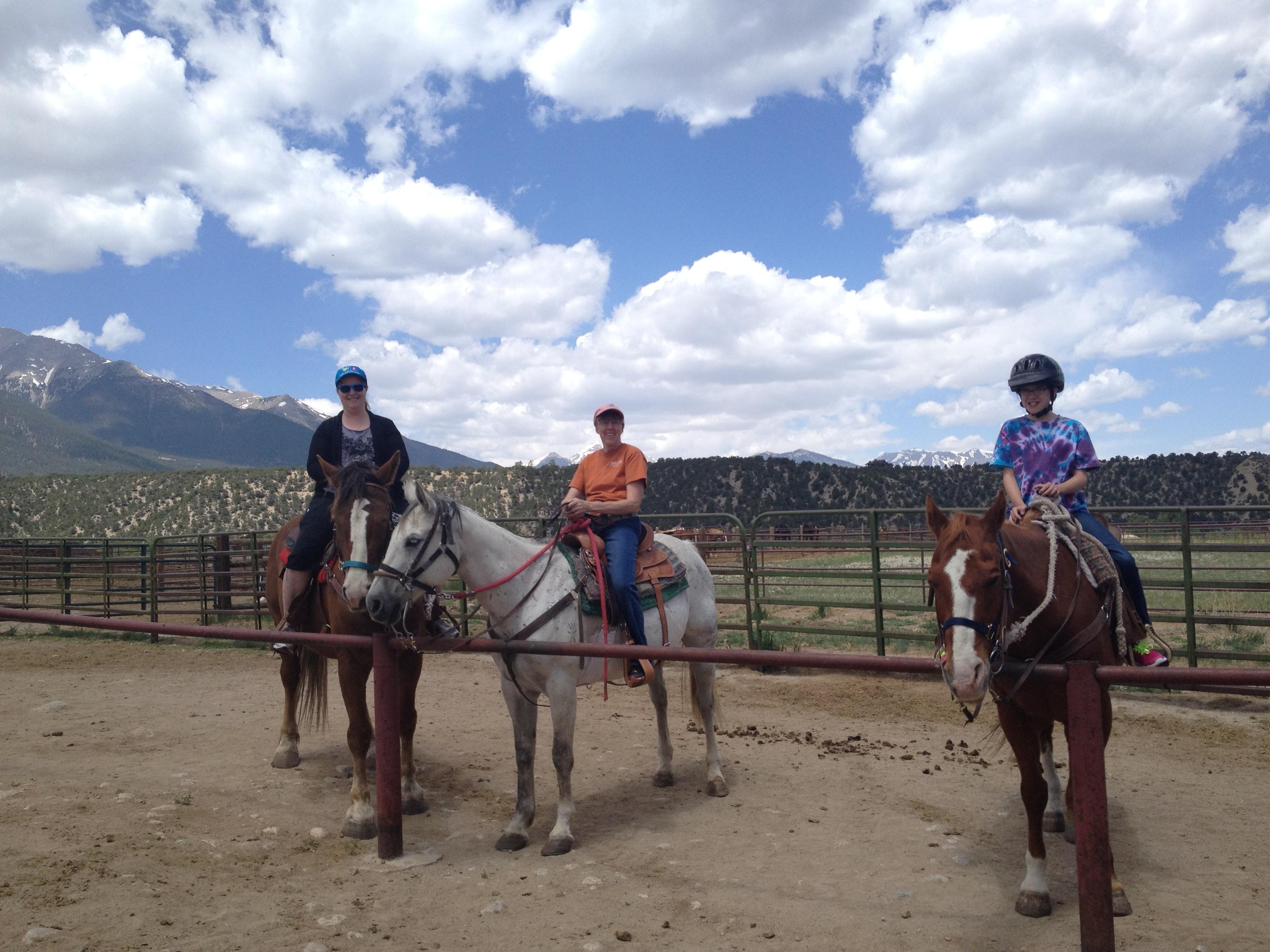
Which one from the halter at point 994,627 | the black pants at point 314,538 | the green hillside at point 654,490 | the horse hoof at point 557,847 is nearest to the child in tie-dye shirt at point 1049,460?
the halter at point 994,627

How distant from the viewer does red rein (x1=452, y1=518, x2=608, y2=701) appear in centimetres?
411

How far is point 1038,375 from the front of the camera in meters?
3.83

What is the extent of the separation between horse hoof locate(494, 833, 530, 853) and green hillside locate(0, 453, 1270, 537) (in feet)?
96.2

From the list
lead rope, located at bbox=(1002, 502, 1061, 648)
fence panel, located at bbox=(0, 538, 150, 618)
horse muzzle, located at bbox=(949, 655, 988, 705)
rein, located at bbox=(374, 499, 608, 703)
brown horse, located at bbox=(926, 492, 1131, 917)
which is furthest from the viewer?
fence panel, located at bbox=(0, 538, 150, 618)

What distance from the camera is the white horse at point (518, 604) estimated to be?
12.2 feet

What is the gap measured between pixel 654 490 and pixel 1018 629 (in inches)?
2251

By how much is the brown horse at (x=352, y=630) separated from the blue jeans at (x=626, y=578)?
1.06m

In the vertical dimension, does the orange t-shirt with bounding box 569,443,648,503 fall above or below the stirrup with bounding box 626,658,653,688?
above

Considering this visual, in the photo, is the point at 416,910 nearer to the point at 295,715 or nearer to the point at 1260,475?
the point at 295,715

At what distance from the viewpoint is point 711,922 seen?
3.16m

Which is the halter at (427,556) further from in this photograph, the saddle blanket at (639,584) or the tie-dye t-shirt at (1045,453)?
the tie-dye t-shirt at (1045,453)

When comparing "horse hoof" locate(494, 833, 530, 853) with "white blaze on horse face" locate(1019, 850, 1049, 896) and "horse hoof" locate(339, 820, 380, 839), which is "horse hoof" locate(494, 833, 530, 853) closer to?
"horse hoof" locate(339, 820, 380, 839)

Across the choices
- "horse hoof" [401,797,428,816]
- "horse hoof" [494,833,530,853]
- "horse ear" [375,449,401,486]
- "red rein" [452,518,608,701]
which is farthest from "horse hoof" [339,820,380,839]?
"horse ear" [375,449,401,486]

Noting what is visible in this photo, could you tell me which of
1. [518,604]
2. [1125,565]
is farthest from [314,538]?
[1125,565]
